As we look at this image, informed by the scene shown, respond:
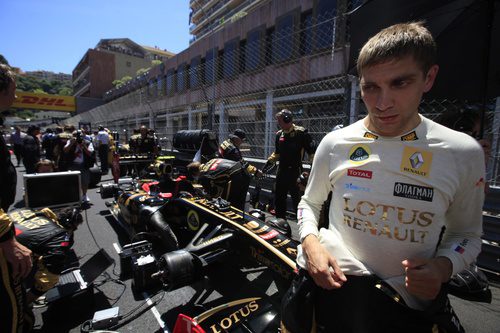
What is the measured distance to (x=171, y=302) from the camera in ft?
7.90

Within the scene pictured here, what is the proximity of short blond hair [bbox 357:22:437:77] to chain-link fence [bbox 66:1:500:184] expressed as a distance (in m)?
2.40

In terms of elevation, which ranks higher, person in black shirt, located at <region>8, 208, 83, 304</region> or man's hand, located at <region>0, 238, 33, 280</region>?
man's hand, located at <region>0, 238, 33, 280</region>

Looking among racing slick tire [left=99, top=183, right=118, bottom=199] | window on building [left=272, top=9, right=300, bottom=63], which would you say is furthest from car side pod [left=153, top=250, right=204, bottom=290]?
window on building [left=272, top=9, right=300, bottom=63]

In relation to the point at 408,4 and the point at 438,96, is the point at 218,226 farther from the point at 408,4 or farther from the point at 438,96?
the point at 408,4

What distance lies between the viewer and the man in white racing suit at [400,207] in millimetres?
812

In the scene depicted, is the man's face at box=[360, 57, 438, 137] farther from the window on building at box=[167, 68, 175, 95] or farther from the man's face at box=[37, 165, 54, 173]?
the window on building at box=[167, 68, 175, 95]

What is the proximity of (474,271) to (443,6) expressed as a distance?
2.38m

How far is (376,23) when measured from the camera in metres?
2.85

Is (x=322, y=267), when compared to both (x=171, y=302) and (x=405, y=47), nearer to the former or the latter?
(x=405, y=47)

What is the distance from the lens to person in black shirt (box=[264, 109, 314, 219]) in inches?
165

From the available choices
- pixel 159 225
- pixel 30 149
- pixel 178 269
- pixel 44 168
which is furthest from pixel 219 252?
pixel 30 149

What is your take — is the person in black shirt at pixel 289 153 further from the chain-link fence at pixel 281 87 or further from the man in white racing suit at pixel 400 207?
the man in white racing suit at pixel 400 207

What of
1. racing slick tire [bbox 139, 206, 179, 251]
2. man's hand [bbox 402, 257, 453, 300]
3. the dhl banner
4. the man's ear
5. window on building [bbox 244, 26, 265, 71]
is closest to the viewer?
man's hand [bbox 402, 257, 453, 300]

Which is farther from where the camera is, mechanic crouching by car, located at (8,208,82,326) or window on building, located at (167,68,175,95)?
window on building, located at (167,68,175,95)
